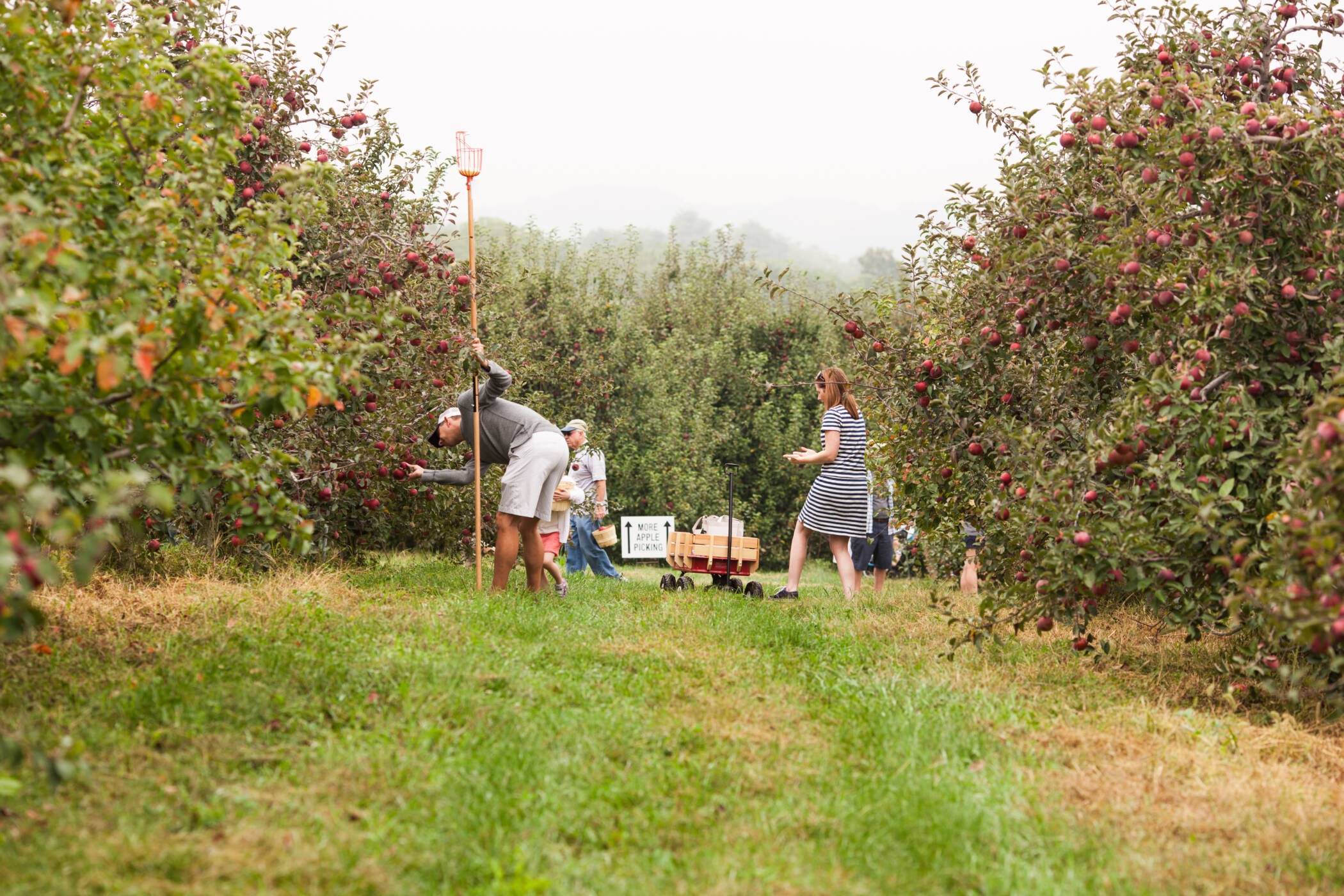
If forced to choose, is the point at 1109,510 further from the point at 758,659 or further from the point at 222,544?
the point at 222,544

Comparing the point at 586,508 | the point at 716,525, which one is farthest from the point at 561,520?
the point at 586,508

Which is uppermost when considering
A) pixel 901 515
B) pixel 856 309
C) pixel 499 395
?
pixel 856 309

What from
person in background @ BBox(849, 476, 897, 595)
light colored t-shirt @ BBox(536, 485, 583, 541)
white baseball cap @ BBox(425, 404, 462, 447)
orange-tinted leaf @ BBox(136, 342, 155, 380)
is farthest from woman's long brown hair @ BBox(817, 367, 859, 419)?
orange-tinted leaf @ BBox(136, 342, 155, 380)

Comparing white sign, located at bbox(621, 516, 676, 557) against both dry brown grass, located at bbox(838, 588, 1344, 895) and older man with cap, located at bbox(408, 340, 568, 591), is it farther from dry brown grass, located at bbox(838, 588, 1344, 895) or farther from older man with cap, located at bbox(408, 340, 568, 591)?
dry brown grass, located at bbox(838, 588, 1344, 895)

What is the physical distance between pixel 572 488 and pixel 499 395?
7.35 feet

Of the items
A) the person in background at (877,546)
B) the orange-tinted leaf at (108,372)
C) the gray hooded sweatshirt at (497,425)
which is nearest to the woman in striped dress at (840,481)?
the person in background at (877,546)

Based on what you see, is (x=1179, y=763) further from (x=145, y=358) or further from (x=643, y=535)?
(x=643, y=535)

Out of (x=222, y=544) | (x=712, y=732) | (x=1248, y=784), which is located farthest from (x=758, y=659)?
(x=222, y=544)

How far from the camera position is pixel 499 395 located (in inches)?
269

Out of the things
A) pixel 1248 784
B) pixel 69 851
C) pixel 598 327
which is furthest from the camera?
pixel 598 327

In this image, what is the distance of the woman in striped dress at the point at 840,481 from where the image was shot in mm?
7613

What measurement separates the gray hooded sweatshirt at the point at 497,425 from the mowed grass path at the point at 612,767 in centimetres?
147

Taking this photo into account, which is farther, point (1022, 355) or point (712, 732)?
point (1022, 355)

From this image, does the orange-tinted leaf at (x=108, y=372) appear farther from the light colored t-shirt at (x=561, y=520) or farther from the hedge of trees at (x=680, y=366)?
the hedge of trees at (x=680, y=366)
